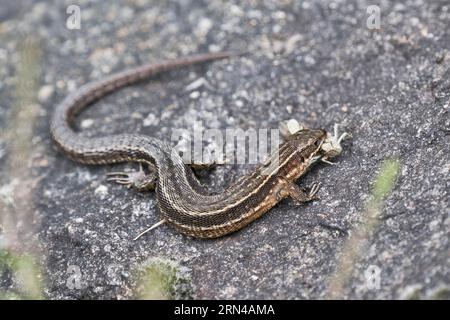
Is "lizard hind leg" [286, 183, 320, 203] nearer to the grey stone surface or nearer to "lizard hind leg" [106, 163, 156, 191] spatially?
the grey stone surface

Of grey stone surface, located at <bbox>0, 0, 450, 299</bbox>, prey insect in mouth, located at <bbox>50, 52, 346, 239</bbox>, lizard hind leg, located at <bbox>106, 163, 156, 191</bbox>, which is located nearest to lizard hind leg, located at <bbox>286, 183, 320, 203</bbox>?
prey insect in mouth, located at <bbox>50, 52, 346, 239</bbox>

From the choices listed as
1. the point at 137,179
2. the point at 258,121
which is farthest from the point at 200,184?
the point at 258,121

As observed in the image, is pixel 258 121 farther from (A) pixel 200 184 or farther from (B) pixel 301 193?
(B) pixel 301 193

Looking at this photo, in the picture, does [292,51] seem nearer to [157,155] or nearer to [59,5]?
[157,155]

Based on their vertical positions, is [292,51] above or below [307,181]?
above

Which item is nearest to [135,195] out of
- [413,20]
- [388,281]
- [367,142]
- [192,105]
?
[192,105]

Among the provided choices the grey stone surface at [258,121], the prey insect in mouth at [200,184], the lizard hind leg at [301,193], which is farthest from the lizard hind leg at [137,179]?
the lizard hind leg at [301,193]

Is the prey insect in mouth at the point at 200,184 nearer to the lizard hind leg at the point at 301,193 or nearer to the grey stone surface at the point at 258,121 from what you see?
the lizard hind leg at the point at 301,193
